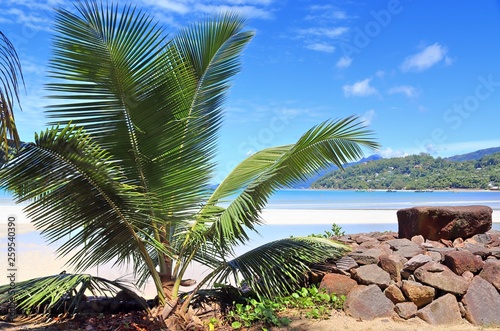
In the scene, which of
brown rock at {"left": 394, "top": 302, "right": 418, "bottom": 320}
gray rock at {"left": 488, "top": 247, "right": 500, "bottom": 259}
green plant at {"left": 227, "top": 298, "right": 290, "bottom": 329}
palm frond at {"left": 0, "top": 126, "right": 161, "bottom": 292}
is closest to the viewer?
palm frond at {"left": 0, "top": 126, "right": 161, "bottom": 292}

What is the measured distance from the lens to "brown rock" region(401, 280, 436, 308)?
519 cm

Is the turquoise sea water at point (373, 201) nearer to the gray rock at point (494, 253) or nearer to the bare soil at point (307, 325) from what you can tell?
the gray rock at point (494, 253)

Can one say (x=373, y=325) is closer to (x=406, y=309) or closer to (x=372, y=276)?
(x=406, y=309)

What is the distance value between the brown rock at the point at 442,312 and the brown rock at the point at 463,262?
481mm

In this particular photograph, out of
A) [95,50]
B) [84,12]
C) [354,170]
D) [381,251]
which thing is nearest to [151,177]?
[95,50]

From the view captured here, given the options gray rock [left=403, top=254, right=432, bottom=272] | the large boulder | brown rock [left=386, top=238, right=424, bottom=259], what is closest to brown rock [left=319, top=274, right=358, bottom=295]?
gray rock [left=403, top=254, right=432, bottom=272]

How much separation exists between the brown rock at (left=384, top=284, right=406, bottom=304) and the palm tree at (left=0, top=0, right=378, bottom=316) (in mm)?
941

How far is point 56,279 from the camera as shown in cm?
509

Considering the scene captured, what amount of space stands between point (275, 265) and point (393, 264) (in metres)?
1.48

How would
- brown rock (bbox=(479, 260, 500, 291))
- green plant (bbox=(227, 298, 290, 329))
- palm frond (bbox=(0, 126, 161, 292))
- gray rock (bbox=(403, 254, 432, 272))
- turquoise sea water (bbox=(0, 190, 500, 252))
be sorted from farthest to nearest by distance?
turquoise sea water (bbox=(0, 190, 500, 252))
gray rock (bbox=(403, 254, 432, 272))
brown rock (bbox=(479, 260, 500, 291))
green plant (bbox=(227, 298, 290, 329))
palm frond (bbox=(0, 126, 161, 292))

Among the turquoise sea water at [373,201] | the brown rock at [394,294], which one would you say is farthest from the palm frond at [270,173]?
the turquoise sea water at [373,201]

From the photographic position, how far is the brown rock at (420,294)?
5.19 metres

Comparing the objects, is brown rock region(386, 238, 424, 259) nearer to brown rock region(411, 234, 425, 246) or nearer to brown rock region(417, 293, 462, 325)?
brown rock region(411, 234, 425, 246)

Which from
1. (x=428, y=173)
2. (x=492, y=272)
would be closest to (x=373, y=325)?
(x=492, y=272)
